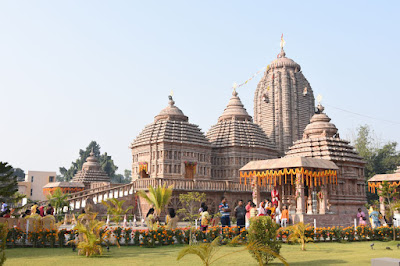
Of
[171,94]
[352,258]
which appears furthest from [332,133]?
[352,258]

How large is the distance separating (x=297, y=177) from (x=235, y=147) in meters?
20.8

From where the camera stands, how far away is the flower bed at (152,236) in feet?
48.9

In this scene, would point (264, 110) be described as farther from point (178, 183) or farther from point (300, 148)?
point (178, 183)

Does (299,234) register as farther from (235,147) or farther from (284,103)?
(284,103)

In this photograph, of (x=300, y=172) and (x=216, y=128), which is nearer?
(x=300, y=172)

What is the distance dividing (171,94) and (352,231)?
2982 centimetres

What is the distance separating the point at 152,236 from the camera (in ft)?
50.2

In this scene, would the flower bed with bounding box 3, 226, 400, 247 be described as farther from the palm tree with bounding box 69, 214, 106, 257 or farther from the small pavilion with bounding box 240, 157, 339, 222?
the small pavilion with bounding box 240, 157, 339, 222

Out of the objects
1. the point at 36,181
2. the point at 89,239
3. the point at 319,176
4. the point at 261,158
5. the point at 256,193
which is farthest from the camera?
the point at 36,181

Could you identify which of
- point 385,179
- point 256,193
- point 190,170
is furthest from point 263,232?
point 190,170

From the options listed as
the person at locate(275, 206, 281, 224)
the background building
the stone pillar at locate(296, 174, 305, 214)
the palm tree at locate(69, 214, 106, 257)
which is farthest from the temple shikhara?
the background building

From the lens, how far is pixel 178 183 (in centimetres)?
3216

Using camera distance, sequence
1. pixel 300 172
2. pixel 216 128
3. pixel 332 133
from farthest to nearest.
Result: pixel 216 128 < pixel 332 133 < pixel 300 172

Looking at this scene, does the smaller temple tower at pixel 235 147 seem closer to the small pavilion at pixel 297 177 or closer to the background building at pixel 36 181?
the small pavilion at pixel 297 177
